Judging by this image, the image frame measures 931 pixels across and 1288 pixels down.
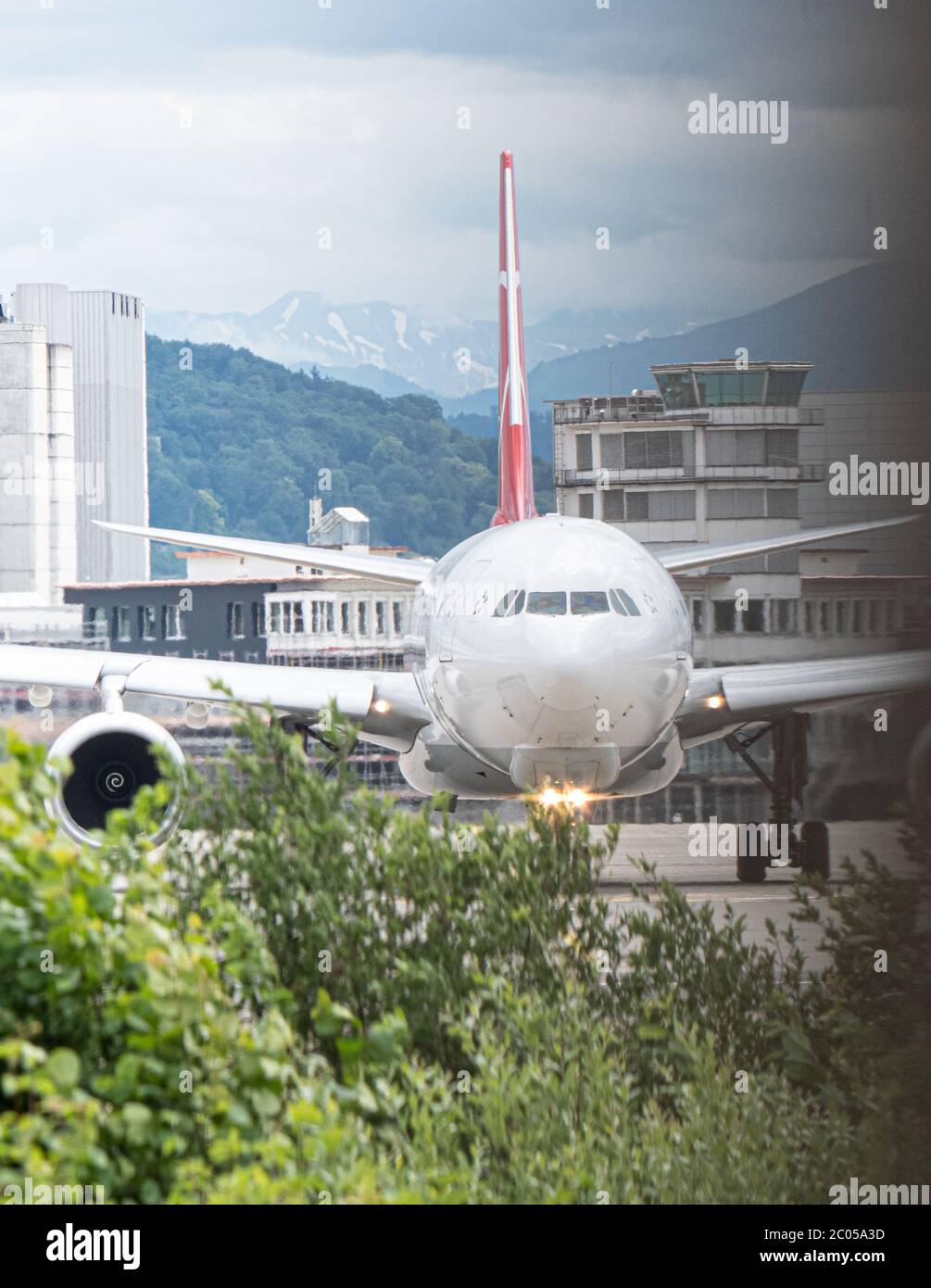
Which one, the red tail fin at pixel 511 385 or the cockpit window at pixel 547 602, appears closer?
the cockpit window at pixel 547 602

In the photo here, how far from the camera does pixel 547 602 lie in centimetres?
1123

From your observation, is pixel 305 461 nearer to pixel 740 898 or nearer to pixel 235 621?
pixel 740 898

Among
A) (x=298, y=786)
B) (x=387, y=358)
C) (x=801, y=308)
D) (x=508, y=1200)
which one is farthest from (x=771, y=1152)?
(x=387, y=358)

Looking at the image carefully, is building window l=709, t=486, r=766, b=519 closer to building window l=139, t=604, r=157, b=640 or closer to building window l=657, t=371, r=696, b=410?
building window l=657, t=371, r=696, b=410

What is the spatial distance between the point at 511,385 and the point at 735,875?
5261 millimetres

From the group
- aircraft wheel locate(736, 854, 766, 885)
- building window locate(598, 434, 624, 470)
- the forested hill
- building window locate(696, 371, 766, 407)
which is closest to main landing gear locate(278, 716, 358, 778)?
the forested hill

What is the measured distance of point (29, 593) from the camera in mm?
35781

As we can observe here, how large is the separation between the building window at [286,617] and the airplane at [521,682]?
57.5 ft

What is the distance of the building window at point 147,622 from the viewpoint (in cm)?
3341

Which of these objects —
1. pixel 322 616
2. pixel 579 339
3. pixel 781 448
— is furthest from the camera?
pixel 322 616

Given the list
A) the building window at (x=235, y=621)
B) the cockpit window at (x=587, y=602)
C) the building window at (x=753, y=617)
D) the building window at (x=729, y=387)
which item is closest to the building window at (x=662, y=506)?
the building window at (x=729, y=387)

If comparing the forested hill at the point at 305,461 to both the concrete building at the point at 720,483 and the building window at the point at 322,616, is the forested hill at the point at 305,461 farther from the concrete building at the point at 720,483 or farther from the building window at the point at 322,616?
the building window at the point at 322,616

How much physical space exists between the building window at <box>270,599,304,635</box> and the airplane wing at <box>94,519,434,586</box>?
18.5 metres

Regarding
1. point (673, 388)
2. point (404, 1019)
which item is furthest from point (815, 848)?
point (673, 388)
